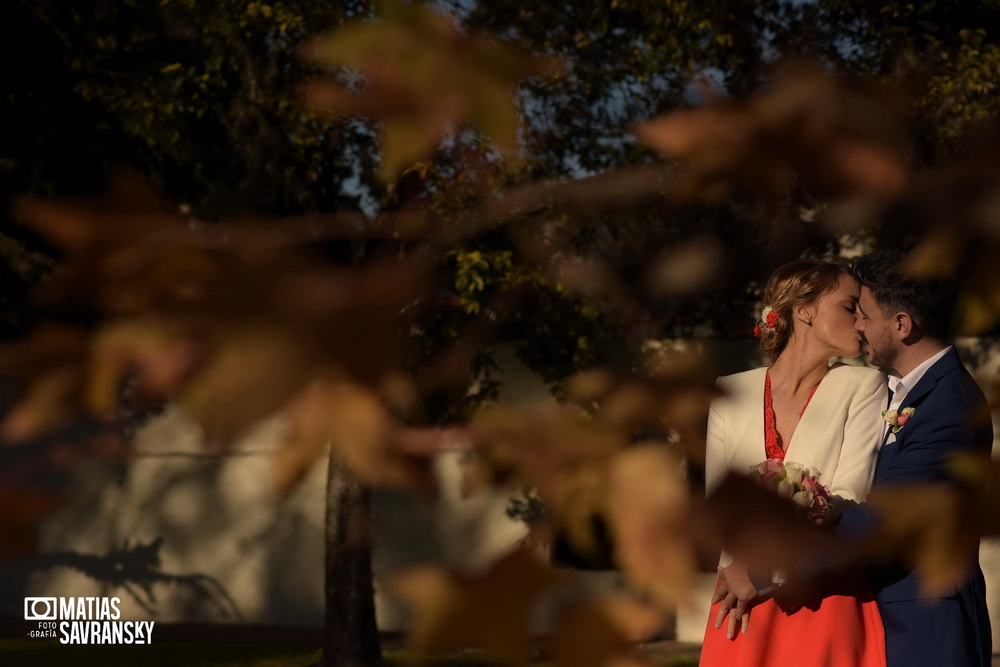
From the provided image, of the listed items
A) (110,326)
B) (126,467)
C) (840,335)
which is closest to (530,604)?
(110,326)

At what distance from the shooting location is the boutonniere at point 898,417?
2256 millimetres

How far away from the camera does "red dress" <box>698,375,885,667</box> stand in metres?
2.38

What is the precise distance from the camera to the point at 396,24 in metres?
0.64

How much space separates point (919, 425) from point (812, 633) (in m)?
0.54

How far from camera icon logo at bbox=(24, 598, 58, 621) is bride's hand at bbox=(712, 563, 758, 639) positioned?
812cm

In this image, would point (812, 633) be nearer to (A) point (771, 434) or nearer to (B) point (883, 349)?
(A) point (771, 434)

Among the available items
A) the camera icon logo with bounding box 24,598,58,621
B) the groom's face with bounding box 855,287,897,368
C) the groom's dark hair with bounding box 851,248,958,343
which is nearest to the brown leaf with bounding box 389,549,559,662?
the groom's dark hair with bounding box 851,248,958,343

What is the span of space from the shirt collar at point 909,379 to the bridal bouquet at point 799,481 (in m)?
Result: 0.24

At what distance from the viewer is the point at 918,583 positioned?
2.13m

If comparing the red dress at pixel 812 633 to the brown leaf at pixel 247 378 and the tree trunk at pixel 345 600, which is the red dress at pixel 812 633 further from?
the tree trunk at pixel 345 600

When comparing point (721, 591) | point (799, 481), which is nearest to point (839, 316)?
point (799, 481)

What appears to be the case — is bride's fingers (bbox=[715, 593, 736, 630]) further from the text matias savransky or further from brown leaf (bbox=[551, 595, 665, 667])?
the text matias savransky

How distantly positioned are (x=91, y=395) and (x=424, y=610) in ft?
0.81

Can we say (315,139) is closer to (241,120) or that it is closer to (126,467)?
(241,120)
